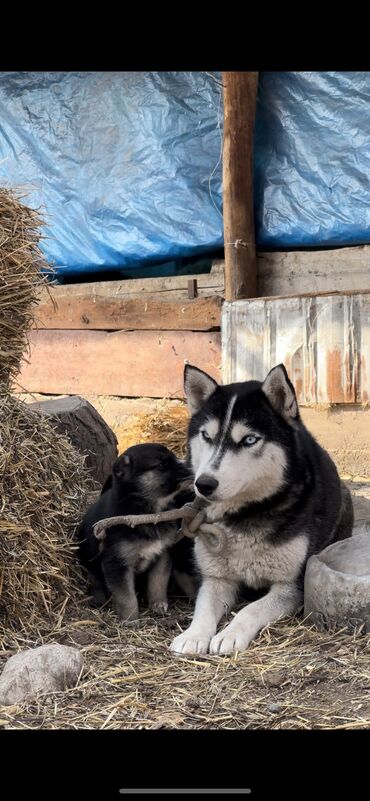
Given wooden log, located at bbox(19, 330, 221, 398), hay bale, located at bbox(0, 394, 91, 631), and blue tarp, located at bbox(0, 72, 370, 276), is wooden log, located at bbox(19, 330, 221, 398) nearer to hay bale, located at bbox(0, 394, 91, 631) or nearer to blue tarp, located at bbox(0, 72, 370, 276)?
blue tarp, located at bbox(0, 72, 370, 276)

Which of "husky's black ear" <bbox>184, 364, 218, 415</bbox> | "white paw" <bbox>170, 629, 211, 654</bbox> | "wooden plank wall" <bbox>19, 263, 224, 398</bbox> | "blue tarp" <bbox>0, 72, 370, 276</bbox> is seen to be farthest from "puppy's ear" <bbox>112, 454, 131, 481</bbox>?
"wooden plank wall" <bbox>19, 263, 224, 398</bbox>

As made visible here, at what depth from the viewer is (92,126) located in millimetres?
8297

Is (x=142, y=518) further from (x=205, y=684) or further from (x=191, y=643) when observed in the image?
(x=205, y=684)

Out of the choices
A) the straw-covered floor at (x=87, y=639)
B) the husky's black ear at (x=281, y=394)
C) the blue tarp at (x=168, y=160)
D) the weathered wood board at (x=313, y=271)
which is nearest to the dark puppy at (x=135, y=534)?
the straw-covered floor at (x=87, y=639)

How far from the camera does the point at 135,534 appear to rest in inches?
168

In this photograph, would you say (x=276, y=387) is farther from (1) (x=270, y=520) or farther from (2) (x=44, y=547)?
(2) (x=44, y=547)

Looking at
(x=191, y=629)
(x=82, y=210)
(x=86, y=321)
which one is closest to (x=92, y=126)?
(x=82, y=210)

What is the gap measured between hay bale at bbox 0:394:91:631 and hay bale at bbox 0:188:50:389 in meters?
0.27

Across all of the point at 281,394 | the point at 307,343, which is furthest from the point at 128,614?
the point at 307,343

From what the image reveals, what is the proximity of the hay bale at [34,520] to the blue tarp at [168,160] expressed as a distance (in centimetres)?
264

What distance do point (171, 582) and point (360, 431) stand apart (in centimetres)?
270

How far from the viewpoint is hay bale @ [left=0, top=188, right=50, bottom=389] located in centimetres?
465

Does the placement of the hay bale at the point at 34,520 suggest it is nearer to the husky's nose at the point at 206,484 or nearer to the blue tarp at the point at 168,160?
the husky's nose at the point at 206,484

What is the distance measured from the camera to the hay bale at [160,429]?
735 centimetres
